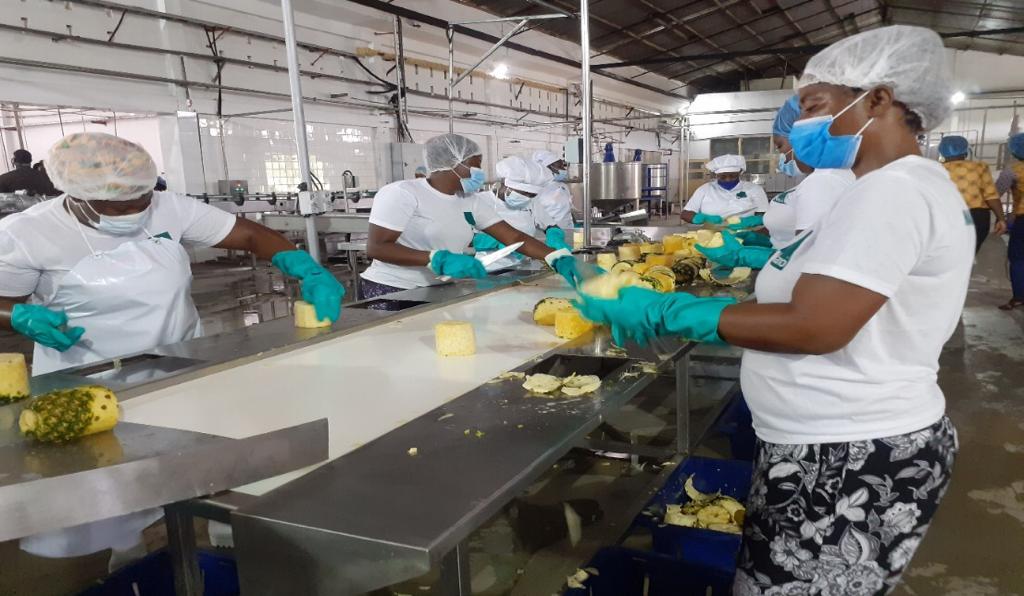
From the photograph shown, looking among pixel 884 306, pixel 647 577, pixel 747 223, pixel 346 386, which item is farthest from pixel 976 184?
pixel 346 386

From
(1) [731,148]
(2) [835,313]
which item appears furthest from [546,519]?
(1) [731,148]

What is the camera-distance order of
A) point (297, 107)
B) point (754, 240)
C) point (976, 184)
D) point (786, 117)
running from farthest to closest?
point (976, 184) → point (754, 240) → point (786, 117) → point (297, 107)

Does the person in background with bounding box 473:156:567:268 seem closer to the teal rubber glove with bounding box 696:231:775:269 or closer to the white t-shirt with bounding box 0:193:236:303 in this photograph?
the teal rubber glove with bounding box 696:231:775:269

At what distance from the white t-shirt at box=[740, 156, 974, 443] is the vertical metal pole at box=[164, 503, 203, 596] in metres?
1.36

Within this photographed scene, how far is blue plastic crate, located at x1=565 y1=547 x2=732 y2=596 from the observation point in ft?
6.08

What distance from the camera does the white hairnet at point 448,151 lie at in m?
3.38

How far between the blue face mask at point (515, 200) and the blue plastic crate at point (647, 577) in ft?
13.2

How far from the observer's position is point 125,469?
988 mm

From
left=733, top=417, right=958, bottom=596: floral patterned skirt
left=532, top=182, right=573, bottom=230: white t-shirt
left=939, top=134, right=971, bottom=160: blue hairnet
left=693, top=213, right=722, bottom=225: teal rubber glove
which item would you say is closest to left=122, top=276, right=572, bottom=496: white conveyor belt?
left=733, top=417, right=958, bottom=596: floral patterned skirt

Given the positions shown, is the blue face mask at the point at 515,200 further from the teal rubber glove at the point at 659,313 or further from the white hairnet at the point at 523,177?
the teal rubber glove at the point at 659,313

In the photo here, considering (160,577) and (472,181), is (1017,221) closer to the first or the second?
(472,181)

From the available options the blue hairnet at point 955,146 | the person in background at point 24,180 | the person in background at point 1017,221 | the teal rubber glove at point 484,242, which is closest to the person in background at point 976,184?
the blue hairnet at point 955,146

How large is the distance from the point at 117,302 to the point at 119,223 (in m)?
0.26

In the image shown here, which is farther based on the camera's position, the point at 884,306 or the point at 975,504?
the point at 975,504
